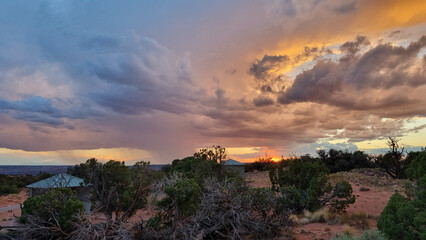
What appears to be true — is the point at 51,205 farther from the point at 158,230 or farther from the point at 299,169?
the point at 299,169

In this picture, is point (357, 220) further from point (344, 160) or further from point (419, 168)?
point (344, 160)

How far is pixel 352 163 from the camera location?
38125mm

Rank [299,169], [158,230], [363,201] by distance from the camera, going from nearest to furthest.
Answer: [158,230]
[299,169]
[363,201]

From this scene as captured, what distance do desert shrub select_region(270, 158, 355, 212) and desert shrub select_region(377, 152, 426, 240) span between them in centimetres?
536

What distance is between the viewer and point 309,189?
561 inches

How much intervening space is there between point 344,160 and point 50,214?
36.8m

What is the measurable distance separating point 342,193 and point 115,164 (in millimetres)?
10943

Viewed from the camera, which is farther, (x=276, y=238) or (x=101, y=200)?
(x=101, y=200)

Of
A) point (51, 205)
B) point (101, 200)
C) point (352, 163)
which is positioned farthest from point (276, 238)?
point (352, 163)

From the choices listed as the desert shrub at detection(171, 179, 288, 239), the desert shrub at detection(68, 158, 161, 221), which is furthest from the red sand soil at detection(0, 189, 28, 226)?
the desert shrub at detection(171, 179, 288, 239)

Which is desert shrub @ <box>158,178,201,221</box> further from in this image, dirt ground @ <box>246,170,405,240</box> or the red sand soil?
the red sand soil

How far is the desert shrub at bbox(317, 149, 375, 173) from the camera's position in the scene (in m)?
37.6

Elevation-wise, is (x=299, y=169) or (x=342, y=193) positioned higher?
(x=299, y=169)

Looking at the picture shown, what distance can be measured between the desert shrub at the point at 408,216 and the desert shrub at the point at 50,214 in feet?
30.7
